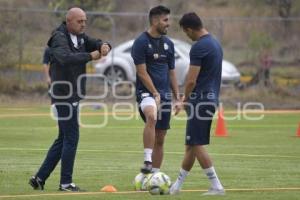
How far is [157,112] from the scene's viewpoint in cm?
1320

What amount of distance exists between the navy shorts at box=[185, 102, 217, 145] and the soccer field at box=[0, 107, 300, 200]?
68 centimetres

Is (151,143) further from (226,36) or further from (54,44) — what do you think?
(226,36)

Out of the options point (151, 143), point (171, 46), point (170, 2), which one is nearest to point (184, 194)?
point (151, 143)

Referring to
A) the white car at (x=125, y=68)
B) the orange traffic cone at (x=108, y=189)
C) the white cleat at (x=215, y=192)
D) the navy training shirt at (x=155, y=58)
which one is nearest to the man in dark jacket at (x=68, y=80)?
the orange traffic cone at (x=108, y=189)

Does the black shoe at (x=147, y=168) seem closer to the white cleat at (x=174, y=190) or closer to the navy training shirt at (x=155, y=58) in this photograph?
the white cleat at (x=174, y=190)

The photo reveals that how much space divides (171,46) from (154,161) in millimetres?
1606

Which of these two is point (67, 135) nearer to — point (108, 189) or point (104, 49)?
point (108, 189)

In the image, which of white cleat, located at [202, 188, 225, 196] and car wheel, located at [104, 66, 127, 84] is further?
car wheel, located at [104, 66, 127, 84]

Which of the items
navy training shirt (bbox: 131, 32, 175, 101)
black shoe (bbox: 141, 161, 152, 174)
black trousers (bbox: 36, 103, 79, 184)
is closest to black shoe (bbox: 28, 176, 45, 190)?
black trousers (bbox: 36, 103, 79, 184)

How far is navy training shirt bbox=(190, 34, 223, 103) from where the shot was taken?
1188cm

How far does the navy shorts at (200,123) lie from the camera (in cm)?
1194

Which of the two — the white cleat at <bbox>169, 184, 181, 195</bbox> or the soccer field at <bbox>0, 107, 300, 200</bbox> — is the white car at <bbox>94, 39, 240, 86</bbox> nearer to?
the soccer field at <bbox>0, 107, 300, 200</bbox>

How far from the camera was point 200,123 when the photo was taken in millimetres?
11969

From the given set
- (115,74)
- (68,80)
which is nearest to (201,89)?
(68,80)
